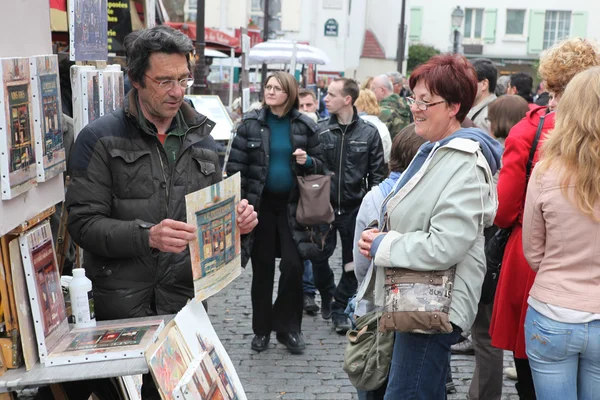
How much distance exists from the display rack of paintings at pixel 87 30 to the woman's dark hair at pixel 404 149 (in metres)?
1.76

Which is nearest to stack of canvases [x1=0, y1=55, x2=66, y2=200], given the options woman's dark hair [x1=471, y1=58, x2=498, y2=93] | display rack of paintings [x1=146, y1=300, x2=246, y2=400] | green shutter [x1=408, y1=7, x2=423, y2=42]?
display rack of paintings [x1=146, y1=300, x2=246, y2=400]

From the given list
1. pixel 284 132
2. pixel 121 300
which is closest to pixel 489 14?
pixel 284 132

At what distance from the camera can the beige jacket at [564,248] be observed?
3109 mm

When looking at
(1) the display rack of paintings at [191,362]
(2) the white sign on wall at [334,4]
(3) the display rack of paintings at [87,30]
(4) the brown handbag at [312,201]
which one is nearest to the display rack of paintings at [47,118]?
(1) the display rack of paintings at [191,362]

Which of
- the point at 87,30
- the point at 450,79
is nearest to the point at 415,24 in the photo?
the point at 87,30

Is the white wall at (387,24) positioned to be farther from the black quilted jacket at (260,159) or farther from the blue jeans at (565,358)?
the blue jeans at (565,358)

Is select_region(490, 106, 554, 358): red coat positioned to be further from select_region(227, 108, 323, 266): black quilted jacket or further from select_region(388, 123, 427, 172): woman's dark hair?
select_region(227, 108, 323, 266): black quilted jacket

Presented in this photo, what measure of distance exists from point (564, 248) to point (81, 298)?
1.98m

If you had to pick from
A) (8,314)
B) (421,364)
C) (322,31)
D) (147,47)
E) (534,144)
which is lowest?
(421,364)

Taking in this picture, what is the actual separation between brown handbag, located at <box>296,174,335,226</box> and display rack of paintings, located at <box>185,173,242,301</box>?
8.89ft

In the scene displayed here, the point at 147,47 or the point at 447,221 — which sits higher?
the point at 147,47

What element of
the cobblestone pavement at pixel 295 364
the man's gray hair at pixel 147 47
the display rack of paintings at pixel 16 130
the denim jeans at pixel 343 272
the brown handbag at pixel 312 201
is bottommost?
the cobblestone pavement at pixel 295 364

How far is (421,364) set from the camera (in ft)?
11.0

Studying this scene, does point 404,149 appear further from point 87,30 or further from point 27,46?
point 27,46
